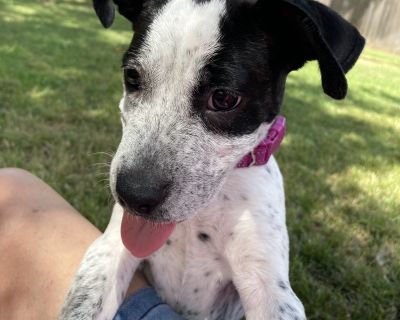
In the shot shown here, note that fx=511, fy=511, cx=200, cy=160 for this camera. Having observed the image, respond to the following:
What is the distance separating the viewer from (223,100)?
210 centimetres

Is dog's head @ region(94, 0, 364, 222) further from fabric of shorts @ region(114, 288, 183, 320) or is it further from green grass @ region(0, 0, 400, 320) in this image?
green grass @ region(0, 0, 400, 320)

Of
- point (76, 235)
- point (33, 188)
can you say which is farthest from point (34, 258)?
point (33, 188)

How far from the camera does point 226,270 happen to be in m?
2.44

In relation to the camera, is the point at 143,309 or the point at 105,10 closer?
the point at 143,309

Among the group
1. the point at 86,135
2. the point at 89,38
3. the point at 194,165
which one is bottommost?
the point at 89,38

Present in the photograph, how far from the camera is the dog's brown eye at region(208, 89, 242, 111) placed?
209 cm

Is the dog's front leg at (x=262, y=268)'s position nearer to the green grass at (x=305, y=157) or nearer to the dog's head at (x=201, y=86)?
the dog's head at (x=201, y=86)

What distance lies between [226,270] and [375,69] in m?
12.3

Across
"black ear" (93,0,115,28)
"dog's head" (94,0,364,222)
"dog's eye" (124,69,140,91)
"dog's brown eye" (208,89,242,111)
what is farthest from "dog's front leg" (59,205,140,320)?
"black ear" (93,0,115,28)

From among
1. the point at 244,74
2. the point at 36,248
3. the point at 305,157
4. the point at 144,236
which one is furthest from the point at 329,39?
the point at 305,157

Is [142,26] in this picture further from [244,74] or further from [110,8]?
[244,74]

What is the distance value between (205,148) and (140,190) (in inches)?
14.0

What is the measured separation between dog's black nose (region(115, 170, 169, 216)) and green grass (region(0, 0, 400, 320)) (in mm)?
1123

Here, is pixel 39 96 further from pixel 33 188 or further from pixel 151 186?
pixel 151 186
